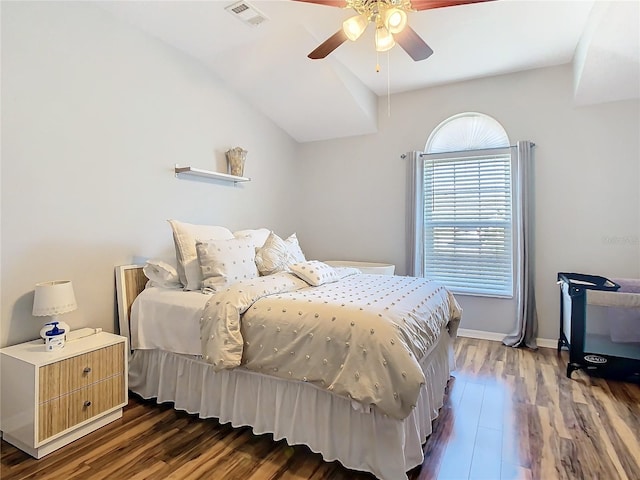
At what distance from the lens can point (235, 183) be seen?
3.86 meters

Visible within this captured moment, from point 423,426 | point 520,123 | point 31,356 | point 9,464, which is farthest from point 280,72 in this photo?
point 9,464

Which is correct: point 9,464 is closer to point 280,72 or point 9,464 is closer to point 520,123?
point 280,72

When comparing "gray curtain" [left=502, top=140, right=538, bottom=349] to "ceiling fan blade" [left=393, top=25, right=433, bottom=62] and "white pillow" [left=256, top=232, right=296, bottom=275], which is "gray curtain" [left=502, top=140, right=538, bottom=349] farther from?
"white pillow" [left=256, top=232, right=296, bottom=275]

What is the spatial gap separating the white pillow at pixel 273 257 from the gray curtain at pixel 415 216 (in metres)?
1.71

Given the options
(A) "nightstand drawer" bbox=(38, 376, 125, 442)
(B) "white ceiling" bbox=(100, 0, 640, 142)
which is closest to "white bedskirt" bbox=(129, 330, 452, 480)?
(A) "nightstand drawer" bbox=(38, 376, 125, 442)

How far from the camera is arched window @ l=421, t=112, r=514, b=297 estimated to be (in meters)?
3.81

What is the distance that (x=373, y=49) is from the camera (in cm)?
326

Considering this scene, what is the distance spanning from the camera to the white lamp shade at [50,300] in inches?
80.7

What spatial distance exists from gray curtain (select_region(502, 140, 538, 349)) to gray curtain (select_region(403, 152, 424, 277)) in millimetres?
1015

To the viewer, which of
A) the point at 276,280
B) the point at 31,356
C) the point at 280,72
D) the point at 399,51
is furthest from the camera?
the point at 280,72

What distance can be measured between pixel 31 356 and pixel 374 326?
1.88 meters

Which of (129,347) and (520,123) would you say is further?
(520,123)

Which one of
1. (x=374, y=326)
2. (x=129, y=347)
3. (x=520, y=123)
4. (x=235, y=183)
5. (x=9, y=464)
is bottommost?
(x=9, y=464)

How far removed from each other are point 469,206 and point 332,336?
2881 mm
